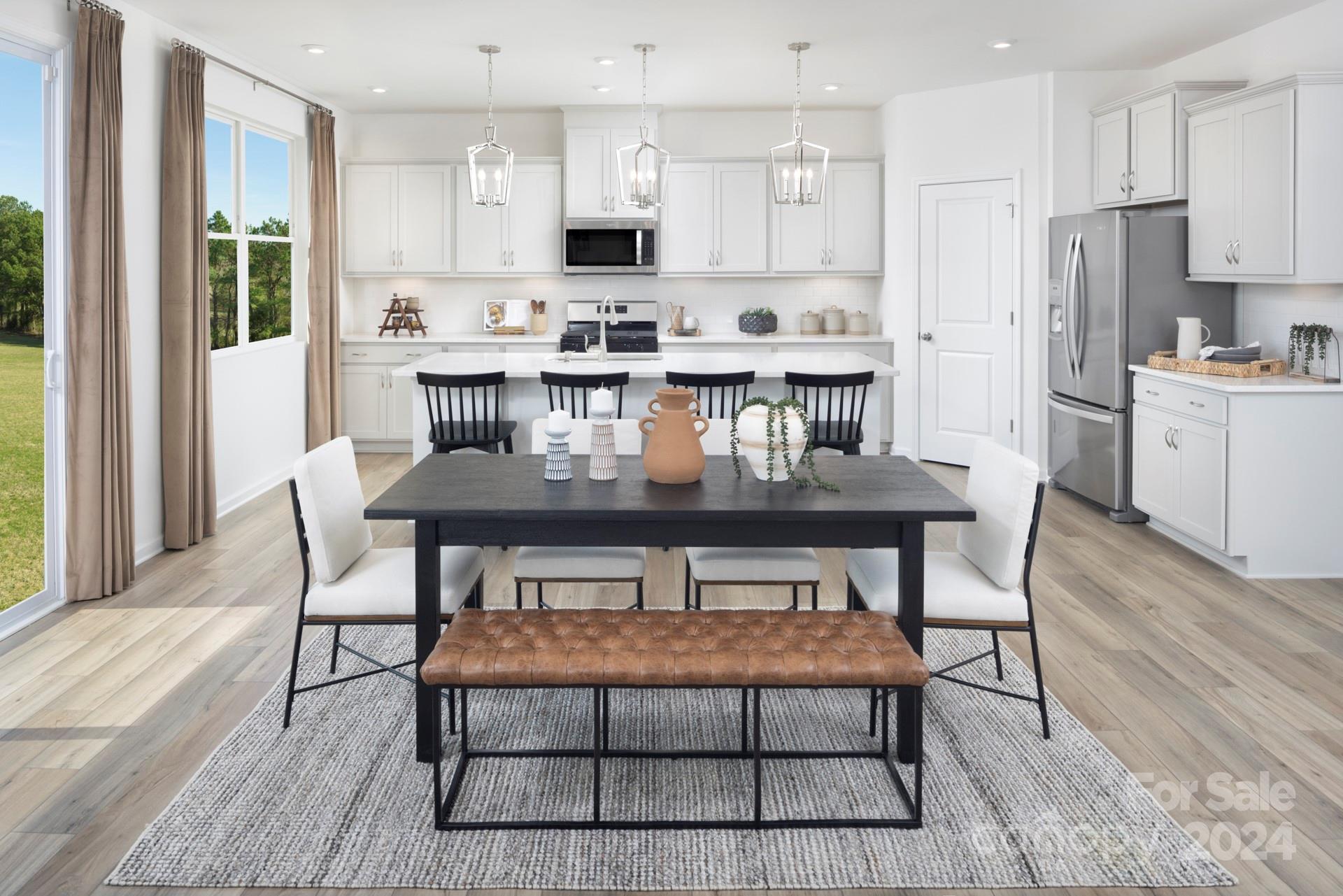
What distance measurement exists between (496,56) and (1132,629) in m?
4.65

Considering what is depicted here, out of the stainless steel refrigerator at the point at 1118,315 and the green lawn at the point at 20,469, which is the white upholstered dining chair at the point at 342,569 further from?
the stainless steel refrigerator at the point at 1118,315

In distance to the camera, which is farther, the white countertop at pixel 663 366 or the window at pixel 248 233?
the window at pixel 248 233

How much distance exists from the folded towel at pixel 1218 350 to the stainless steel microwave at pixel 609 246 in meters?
4.02

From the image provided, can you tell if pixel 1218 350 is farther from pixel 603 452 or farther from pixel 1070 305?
pixel 603 452

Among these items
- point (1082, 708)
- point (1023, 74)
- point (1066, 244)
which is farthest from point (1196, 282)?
point (1082, 708)

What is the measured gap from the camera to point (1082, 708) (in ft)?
10.8

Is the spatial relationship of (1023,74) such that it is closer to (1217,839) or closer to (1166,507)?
(1166,507)

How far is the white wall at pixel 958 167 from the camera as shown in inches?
272

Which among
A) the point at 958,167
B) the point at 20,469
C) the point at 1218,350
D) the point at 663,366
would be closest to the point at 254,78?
the point at 20,469

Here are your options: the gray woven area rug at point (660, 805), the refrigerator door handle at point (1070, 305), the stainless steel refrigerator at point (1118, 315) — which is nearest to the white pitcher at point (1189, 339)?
the stainless steel refrigerator at point (1118, 315)

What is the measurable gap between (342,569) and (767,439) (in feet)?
4.27

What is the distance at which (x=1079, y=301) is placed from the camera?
6.09 meters

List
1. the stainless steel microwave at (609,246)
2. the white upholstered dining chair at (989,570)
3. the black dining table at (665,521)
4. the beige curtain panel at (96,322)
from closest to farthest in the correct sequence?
1. the black dining table at (665,521)
2. the white upholstered dining chair at (989,570)
3. the beige curtain panel at (96,322)
4. the stainless steel microwave at (609,246)

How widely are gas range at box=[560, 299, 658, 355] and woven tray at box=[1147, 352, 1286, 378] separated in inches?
148
